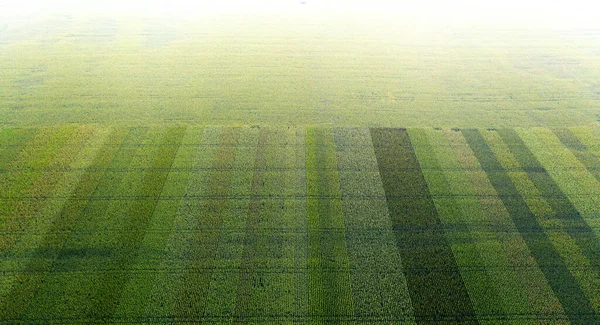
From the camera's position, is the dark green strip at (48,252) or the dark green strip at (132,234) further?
the dark green strip at (132,234)

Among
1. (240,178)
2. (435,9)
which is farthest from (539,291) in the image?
(435,9)

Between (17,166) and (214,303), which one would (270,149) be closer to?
(214,303)

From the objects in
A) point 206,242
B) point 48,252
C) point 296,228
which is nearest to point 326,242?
point 296,228

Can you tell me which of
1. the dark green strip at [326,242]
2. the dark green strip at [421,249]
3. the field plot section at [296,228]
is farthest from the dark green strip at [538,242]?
the dark green strip at [326,242]

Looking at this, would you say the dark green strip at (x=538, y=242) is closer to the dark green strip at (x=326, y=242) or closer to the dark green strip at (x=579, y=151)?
the dark green strip at (x=579, y=151)

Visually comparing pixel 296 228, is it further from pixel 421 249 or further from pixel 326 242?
pixel 421 249
